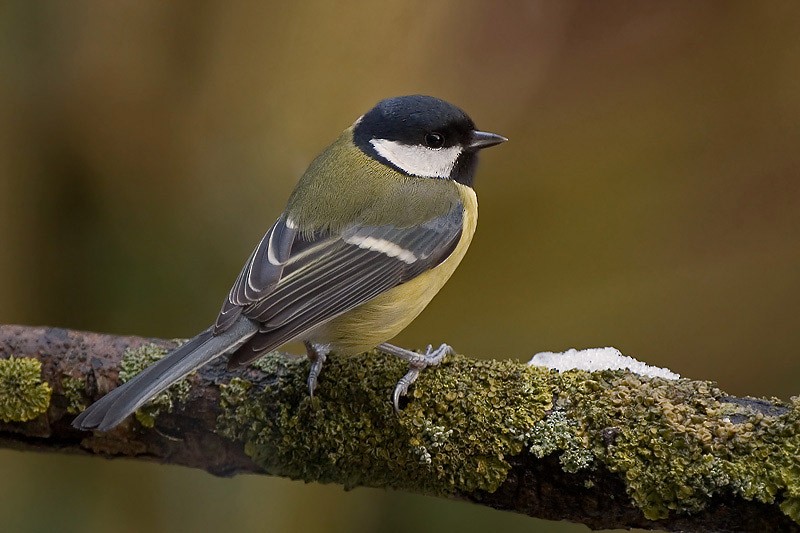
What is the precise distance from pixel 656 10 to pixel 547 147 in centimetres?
55

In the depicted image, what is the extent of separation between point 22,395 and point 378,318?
758 mm

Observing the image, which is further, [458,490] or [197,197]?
[197,197]

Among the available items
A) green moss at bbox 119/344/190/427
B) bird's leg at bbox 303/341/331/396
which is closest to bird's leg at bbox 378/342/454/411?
bird's leg at bbox 303/341/331/396

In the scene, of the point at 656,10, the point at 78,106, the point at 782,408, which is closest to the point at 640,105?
the point at 656,10

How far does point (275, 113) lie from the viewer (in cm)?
278

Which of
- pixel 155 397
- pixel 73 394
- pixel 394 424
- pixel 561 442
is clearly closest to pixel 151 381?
pixel 155 397

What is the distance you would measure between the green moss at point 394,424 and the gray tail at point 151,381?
139mm

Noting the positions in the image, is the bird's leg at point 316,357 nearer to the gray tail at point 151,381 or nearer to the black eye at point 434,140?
→ the gray tail at point 151,381

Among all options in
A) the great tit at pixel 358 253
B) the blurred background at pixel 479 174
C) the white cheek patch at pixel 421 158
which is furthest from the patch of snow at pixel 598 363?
the blurred background at pixel 479 174

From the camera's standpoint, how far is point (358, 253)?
72.4 inches

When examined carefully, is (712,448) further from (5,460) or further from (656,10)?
(5,460)

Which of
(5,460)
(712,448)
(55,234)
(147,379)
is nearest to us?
(712,448)

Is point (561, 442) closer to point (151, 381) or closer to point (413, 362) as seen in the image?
point (413, 362)

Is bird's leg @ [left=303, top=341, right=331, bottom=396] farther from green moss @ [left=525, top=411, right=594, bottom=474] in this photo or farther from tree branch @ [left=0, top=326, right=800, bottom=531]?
green moss @ [left=525, top=411, right=594, bottom=474]
